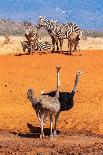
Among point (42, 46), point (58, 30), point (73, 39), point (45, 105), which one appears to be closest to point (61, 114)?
point (45, 105)

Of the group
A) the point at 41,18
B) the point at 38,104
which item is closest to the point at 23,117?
the point at 38,104

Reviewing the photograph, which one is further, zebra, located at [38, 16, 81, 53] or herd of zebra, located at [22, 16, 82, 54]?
zebra, located at [38, 16, 81, 53]

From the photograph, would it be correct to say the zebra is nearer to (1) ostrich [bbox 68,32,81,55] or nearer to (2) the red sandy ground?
(1) ostrich [bbox 68,32,81,55]

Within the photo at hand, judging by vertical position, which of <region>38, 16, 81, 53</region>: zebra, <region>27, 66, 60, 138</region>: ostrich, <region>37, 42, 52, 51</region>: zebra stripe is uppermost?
<region>38, 16, 81, 53</region>: zebra

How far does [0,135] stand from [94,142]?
8.75ft

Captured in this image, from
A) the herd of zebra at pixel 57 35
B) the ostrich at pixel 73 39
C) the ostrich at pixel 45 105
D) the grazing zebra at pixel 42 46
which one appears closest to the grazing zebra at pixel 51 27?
the herd of zebra at pixel 57 35

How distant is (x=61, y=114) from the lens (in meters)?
19.5

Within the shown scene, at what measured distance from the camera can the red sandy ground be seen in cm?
1592

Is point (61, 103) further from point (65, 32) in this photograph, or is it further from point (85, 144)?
point (65, 32)

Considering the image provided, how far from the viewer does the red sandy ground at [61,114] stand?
15.9 m

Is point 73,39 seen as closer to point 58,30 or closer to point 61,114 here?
point 58,30

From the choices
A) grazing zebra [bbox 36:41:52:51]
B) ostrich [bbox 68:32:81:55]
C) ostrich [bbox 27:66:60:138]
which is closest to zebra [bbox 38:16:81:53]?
ostrich [bbox 68:32:81:55]

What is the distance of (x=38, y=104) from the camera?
1631 cm

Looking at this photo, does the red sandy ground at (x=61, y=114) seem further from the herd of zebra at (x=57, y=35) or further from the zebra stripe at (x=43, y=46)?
the zebra stripe at (x=43, y=46)
